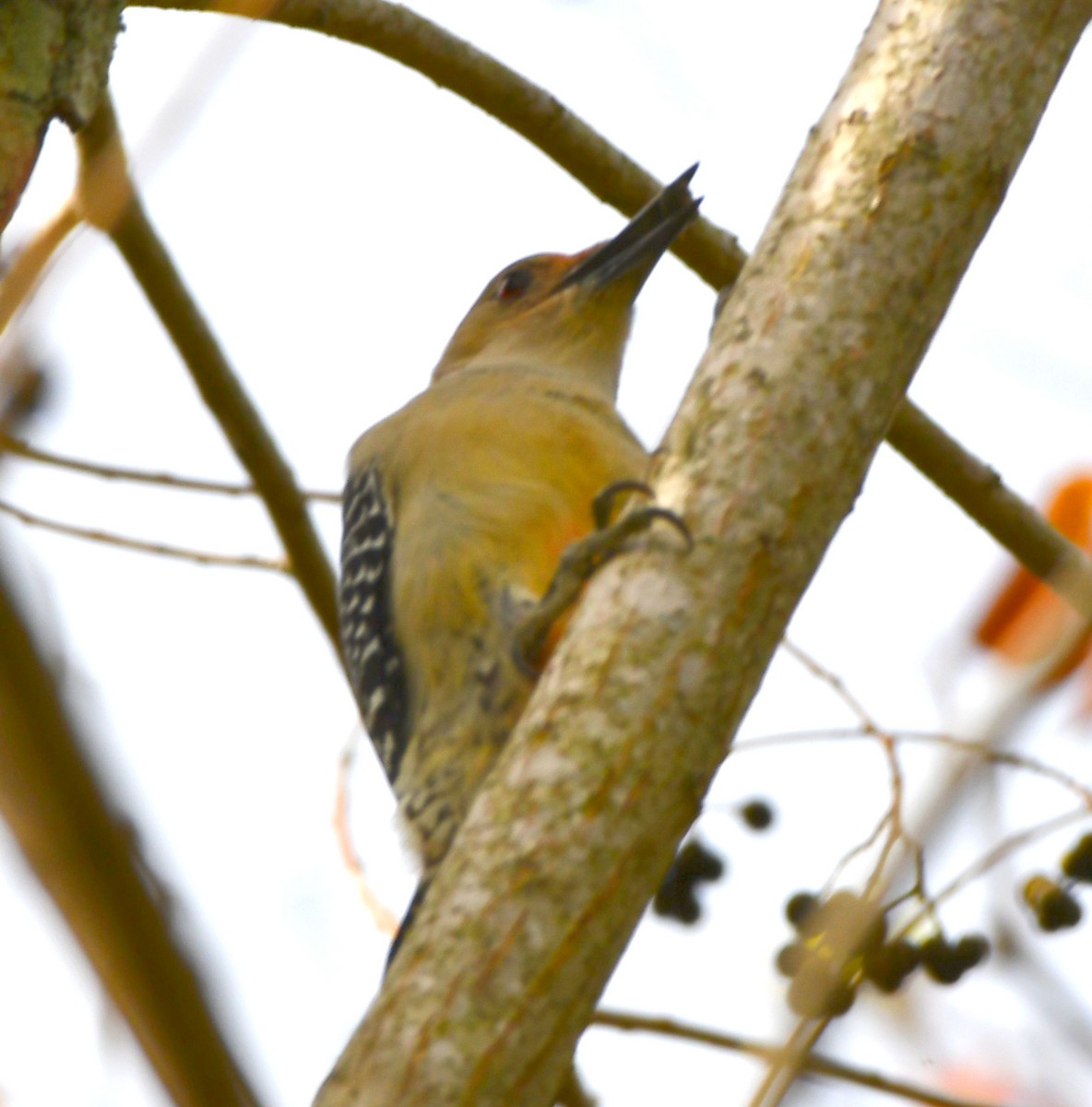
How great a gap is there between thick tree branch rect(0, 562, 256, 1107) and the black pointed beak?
4.15m

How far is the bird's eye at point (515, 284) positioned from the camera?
20.6 feet

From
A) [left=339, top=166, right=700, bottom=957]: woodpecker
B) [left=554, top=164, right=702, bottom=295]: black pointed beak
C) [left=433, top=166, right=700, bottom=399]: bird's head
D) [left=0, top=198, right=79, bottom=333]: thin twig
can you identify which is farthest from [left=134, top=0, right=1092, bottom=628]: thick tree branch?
[left=0, top=198, right=79, bottom=333]: thin twig

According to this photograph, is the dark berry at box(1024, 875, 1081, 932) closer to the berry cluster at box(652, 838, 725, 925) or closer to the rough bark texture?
the berry cluster at box(652, 838, 725, 925)

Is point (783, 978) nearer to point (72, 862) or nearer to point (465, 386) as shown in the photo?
point (465, 386)

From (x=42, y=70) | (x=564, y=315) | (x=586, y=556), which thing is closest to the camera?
(x=42, y=70)

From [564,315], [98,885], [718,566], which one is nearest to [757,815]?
[564,315]

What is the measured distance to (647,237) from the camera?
4.84m

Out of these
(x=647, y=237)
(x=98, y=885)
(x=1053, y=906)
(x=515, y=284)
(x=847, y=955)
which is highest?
(x=515, y=284)

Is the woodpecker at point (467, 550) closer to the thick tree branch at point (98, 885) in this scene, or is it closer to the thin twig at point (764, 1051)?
the thin twig at point (764, 1051)

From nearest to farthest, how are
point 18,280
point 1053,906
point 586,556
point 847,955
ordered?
point 18,280 < point 847,955 < point 586,556 < point 1053,906

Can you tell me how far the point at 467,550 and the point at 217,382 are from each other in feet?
4.04

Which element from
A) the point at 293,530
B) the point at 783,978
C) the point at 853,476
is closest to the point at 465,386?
the point at 293,530

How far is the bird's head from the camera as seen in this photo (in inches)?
223

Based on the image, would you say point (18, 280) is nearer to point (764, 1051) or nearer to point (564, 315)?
point (764, 1051)
